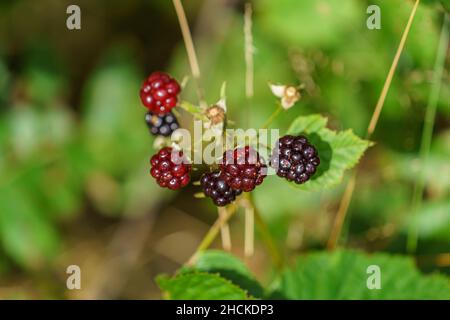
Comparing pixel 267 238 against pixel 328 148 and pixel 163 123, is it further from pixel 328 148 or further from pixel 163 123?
pixel 163 123

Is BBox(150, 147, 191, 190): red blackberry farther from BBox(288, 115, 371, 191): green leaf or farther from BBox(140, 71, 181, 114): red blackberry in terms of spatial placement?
BBox(288, 115, 371, 191): green leaf

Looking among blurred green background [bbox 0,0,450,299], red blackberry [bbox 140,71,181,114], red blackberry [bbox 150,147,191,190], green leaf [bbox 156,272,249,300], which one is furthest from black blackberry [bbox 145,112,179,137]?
blurred green background [bbox 0,0,450,299]

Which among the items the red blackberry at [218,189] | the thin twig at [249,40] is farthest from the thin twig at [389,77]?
the red blackberry at [218,189]

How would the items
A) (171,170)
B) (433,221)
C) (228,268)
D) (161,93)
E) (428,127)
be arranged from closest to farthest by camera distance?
(171,170), (161,93), (228,268), (428,127), (433,221)

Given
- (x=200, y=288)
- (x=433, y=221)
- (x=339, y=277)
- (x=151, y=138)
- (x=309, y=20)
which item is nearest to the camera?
(x=200, y=288)

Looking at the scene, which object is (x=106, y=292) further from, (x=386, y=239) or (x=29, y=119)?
(x=386, y=239)

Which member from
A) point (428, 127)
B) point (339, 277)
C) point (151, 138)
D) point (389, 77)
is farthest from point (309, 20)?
point (339, 277)
